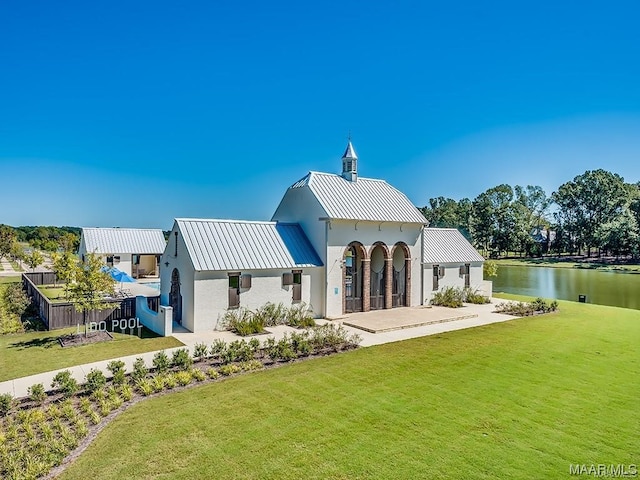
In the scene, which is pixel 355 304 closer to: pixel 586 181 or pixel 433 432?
Answer: pixel 433 432

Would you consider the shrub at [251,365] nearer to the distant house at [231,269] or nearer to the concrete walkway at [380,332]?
the concrete walkway at [380,332]

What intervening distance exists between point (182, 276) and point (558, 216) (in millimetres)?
80727

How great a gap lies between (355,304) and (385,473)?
14.4m

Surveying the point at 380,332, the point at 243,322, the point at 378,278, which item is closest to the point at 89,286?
the point at 243,322

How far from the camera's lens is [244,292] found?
17266 mm

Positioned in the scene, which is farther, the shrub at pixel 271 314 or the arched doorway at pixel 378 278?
the arched doorway at pixel 378 278

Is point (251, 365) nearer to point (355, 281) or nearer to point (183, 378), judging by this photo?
point (183, 378)

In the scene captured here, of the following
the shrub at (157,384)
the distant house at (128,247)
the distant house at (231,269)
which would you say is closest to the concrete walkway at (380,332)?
the distant house at (231,269)

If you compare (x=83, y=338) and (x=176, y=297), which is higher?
(x=176, y=297)

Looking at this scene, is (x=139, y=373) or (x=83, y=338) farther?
(x=83, y=338)

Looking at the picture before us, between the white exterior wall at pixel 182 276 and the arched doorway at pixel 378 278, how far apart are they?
930 centimetres

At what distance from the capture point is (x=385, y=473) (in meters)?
6.30

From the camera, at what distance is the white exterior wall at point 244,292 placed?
16234mm

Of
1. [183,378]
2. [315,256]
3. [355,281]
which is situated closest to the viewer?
[183,378]
